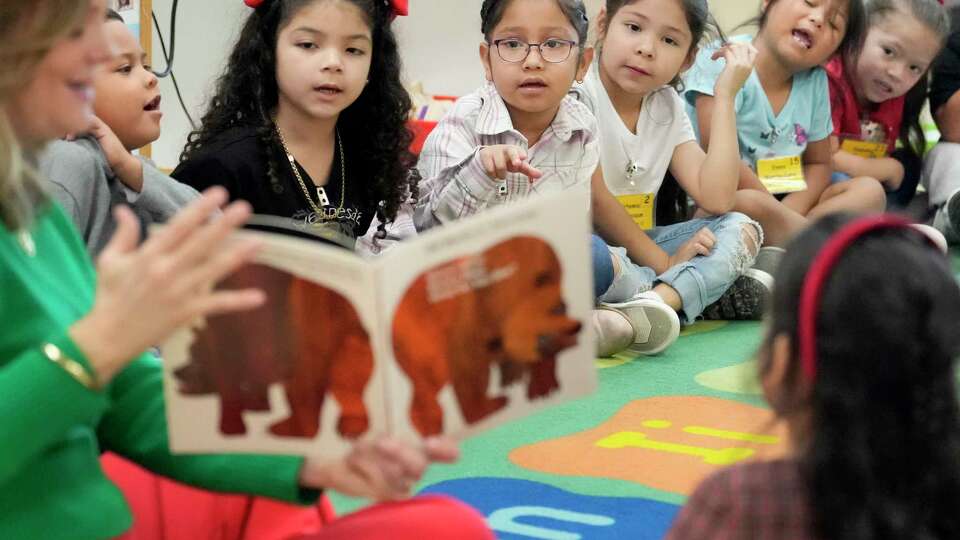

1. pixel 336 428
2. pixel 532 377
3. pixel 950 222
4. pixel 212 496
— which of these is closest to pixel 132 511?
pixel 212 496

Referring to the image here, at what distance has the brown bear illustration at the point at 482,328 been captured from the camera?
73 centimetres

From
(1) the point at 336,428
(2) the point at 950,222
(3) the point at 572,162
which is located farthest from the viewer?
(2) the point at 950,222

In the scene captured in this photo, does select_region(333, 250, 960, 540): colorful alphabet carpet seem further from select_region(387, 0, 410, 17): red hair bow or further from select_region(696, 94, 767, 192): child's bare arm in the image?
select_region(696, 94, 767, 192): child's bare arm

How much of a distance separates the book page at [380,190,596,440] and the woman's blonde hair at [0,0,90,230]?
24 centimetres

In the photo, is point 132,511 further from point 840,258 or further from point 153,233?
point 840,258

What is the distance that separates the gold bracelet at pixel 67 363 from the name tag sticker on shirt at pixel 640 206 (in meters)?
1.81

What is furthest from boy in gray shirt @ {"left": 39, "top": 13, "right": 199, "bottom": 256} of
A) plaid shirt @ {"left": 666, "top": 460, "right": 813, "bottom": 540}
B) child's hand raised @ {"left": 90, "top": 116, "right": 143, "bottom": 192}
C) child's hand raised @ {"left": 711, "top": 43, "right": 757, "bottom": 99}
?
child's hand raised @ {"left": 711, "top": 43, "right": 757, "bottom": 99}

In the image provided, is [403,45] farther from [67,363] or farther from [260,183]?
[67,363]

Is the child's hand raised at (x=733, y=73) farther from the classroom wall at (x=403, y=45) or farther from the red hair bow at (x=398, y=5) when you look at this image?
the classroom wall at (x=403, y=45)

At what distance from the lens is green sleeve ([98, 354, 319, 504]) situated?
0.81m

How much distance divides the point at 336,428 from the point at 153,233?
19cm

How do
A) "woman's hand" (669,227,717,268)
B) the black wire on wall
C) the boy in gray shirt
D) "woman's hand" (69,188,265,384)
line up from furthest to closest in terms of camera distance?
the black wire on wall, "woman's hand" (669,227,717,268), the boy in gray shirt, "woman's hand" (69,188,265,384)

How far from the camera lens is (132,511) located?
84 cm

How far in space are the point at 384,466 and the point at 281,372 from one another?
3.6 inches
